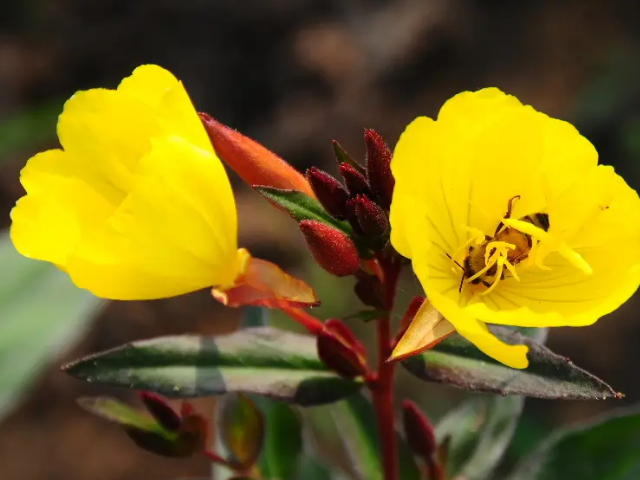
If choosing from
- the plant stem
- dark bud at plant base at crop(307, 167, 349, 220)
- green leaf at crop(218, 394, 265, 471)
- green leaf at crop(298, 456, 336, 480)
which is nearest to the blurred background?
green leaf at crop(298, 456, 336, 480)

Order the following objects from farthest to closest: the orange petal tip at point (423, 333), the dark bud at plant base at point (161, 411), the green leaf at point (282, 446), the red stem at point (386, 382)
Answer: the green leaf at point (282, 446) → the dark bud at plant base at point (161, 411) → the red stem at point (386, 382) → the orange petal tip at point (423, 333)

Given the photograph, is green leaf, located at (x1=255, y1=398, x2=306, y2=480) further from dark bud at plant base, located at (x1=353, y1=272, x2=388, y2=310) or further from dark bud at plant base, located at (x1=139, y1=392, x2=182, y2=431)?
dark bud at plant base, located at (x1=353, y1=272, x2=388, y2=310)

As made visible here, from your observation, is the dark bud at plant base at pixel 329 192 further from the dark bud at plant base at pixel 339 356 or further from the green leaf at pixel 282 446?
the green leaf at pixel 282 446

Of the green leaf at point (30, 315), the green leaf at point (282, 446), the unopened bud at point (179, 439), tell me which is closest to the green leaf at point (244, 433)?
the unopened bud at point (179, 439)

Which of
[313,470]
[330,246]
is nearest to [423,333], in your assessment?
[330,246]

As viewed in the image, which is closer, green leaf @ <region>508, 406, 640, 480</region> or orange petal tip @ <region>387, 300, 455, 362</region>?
orange petal tip @ <region>387, 300, 455, 362</region>

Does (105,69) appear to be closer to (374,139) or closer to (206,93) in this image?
(206,93)
